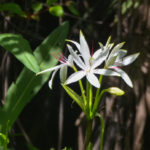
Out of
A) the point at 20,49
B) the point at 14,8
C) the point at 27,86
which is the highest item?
the point at 14,8

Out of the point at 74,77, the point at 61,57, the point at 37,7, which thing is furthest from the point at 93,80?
the point at 37,7

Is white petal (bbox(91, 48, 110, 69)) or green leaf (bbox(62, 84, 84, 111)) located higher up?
white petal (bbox(91, 48, 110, 69))

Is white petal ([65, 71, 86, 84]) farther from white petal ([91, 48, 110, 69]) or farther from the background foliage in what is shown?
the background foliage

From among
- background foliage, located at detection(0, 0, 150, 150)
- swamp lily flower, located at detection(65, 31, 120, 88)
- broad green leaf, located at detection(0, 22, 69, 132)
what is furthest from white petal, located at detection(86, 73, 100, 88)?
background foliage, located at detection(0, 0, 150, 150)

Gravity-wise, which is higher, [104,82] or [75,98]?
[75,98]

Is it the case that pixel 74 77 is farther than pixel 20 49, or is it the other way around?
pixel 20 49

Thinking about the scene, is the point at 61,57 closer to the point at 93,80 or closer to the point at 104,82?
the point at 93,80

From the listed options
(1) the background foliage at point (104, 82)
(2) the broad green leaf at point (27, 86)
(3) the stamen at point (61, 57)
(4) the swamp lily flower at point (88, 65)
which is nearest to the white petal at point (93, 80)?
(4) the swamp lily flower at point (88, 65)
